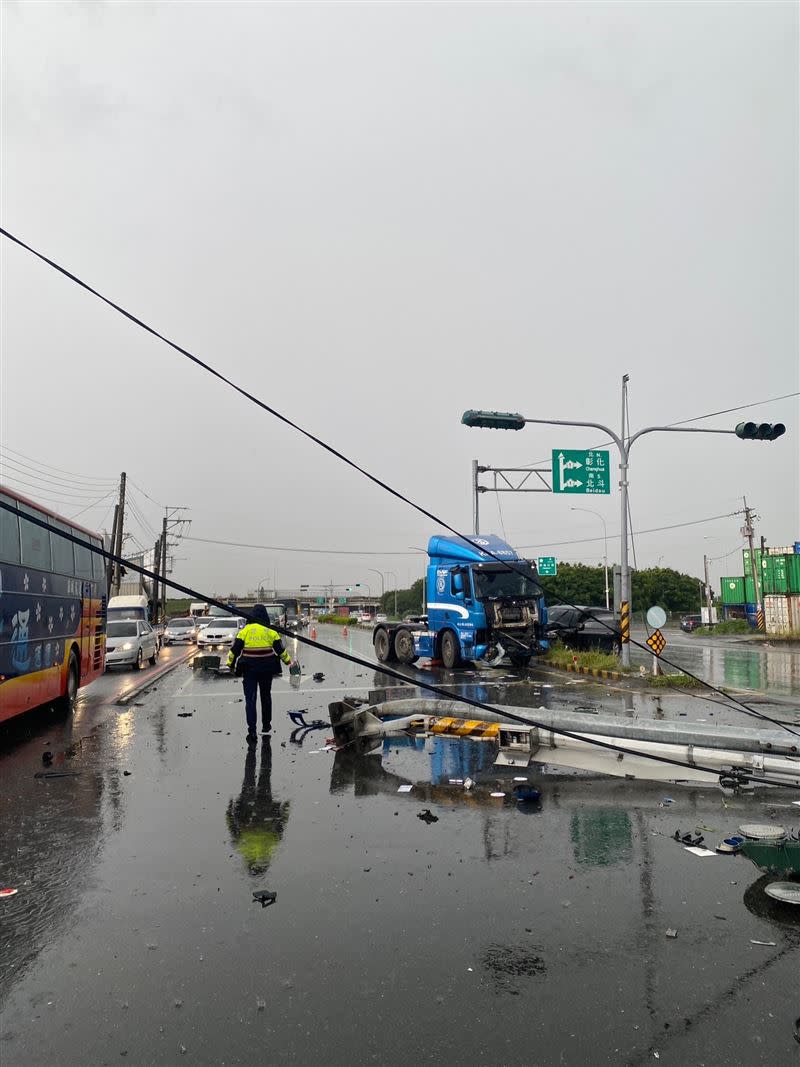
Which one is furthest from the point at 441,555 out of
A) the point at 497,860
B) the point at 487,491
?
the point at 497,860

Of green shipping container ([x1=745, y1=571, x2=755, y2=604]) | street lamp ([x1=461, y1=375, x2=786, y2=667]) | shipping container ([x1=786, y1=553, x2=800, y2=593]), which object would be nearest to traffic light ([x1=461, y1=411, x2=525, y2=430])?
street lamp ([x1=461, y1=375, x2=786, y2=667])

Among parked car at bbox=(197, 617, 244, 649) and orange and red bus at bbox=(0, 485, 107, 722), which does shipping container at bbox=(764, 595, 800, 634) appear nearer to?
parked car at bbox=(197, 617, 244, 649)

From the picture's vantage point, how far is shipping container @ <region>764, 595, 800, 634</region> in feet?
131

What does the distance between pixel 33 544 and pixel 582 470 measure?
15932 mm

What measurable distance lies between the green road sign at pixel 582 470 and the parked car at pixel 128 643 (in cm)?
1315

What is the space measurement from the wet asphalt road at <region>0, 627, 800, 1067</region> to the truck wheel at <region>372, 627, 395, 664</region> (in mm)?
15388

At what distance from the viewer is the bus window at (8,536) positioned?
30.3ft

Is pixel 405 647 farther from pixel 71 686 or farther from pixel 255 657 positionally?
pixel 255 657

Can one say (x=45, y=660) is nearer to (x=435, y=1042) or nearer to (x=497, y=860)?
(x=497, y=860)

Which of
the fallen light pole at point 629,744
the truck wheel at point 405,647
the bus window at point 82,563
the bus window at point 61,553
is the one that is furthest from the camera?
the truck wheel at point 405,647

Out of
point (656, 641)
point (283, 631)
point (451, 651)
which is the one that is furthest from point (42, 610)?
point (656, 641)

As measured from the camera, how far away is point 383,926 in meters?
4.31

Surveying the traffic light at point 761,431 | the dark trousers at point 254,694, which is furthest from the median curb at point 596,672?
the dark trousers at point 254,694

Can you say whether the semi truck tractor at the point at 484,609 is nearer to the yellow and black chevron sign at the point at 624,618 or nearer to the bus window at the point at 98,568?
the yellow and black chevron sign at the point at 624,618
